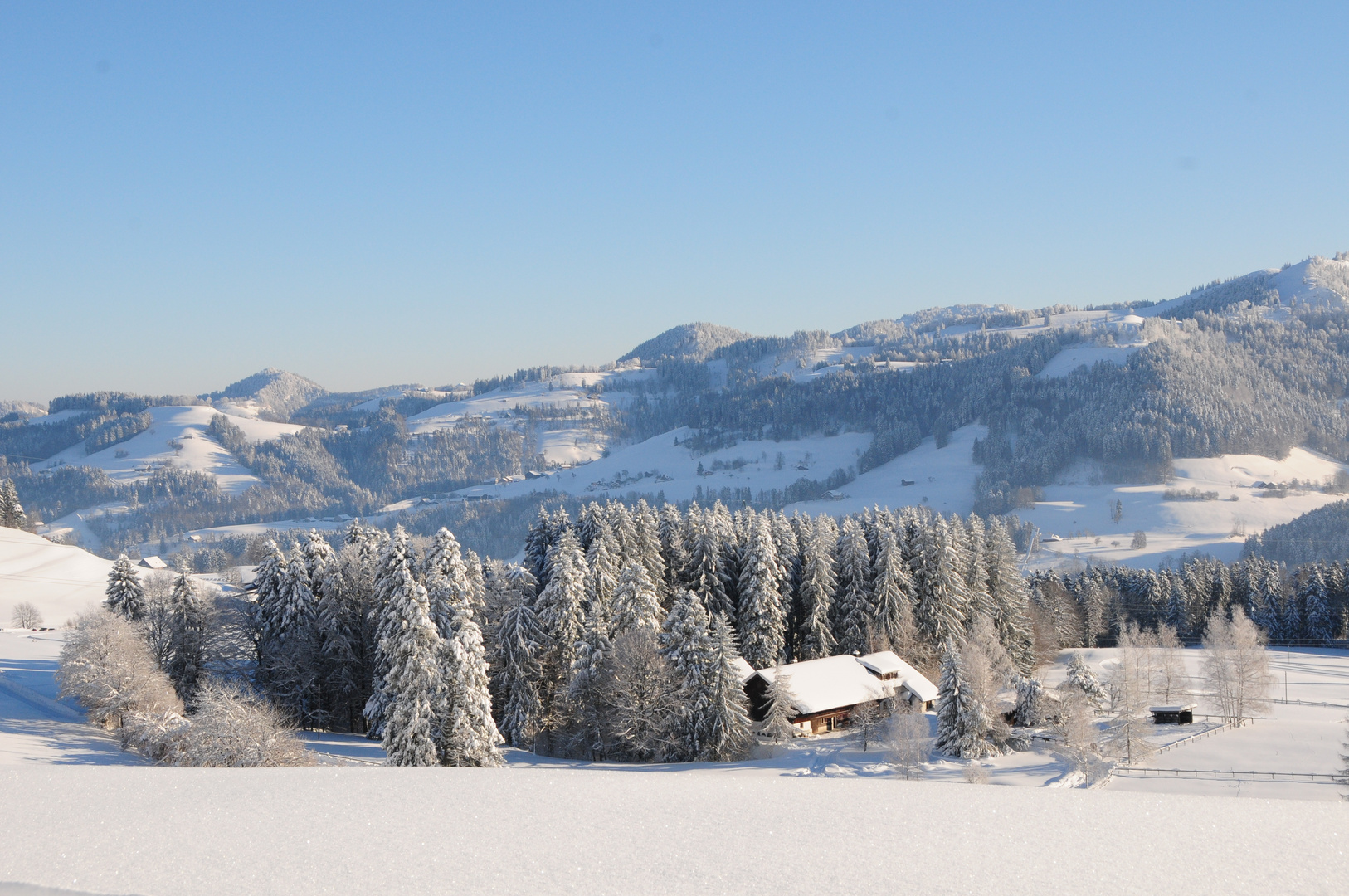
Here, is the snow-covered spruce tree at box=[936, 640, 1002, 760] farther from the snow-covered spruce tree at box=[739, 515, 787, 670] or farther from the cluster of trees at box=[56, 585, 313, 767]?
the cluster of trees at box=[56, 585, 313, 767]

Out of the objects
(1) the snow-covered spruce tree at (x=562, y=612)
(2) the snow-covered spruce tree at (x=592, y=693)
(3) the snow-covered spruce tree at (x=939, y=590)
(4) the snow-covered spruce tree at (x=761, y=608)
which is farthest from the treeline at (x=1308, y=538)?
(2) the snow-covered spruce tree at (x=592, y=693)

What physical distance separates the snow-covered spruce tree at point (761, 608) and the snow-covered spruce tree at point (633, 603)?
843 cm

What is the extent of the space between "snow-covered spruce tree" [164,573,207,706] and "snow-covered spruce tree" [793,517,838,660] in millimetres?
35421

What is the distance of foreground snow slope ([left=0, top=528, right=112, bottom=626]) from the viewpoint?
254ft

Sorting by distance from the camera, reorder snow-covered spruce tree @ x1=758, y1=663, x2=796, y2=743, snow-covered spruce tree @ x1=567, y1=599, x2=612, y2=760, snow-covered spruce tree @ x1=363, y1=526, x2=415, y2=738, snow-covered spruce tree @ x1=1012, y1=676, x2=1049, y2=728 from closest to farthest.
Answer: snow-covered spruce tree @ x1=363, y1=526, x2=415, y2=738
snow-covered spruce tree @ x1=567, y1=599, x2=612, y2=760
snow-covered spruce tree @ x1=758, y1=663, x2=796, y2=743
snow-covered spruce tree @ x1=1012, y1=676, x2=1049, y2=728

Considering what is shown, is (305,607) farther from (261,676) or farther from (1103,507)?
(1103,507)

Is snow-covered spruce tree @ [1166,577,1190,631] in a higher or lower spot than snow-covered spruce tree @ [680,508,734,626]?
lower

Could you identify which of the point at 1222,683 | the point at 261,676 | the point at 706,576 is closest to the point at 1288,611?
the point at 1222,683

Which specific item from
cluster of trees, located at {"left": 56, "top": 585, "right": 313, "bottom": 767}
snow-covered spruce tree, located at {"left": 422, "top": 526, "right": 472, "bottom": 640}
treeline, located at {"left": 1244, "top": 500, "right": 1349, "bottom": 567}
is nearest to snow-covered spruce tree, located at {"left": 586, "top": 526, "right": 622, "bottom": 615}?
snow-covered spruce tree, located at {"left": 422, "top": 526, "right": 472, "bottom": 640}

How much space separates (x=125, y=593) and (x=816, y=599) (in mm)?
40703

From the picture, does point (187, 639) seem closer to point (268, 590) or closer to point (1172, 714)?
point (268, 590)

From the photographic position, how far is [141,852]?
13.4 meters

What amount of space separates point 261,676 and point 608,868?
41.0 metres

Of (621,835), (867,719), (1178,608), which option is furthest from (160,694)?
(1178,608)
